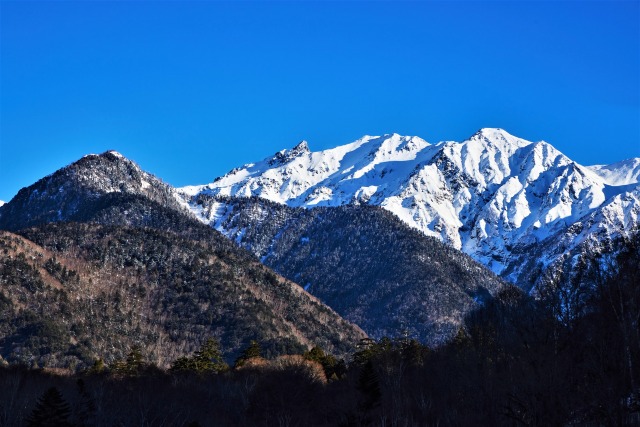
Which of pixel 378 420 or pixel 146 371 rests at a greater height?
pixel 146 371

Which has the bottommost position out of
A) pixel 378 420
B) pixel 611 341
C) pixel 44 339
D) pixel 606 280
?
pixel 378 420

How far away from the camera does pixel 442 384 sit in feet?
279

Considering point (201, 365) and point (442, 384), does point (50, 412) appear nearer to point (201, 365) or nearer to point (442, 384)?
point (442, 384)

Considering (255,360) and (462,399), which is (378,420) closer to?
(462,399)

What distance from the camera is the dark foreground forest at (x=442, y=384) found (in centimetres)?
4678

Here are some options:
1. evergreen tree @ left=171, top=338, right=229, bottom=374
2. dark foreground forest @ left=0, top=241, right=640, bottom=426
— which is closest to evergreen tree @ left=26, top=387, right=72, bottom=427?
dark foreground forest @ left=0, top=241, right=640, bottom=426

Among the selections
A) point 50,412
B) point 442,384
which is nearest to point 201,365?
point 442,384

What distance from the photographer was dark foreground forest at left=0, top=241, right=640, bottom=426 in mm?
46781

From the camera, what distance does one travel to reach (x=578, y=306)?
61.6m

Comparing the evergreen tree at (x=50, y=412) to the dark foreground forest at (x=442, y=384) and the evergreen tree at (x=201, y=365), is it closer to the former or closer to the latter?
the dark foreground forest at (x=442, y=384)

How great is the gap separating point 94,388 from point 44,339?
125411 millimetres

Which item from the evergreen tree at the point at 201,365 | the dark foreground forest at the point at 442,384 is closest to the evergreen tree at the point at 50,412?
the dark foreground forest at the point at 442,384

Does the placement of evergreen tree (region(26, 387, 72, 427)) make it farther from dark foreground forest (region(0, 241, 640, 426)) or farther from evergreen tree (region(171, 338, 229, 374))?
evergreen tree (region(171, 338, 229, 374))

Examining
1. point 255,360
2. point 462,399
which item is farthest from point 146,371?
point 462,399
